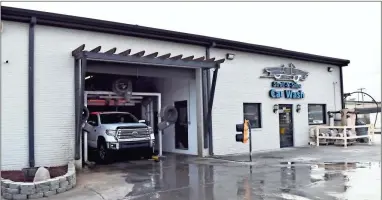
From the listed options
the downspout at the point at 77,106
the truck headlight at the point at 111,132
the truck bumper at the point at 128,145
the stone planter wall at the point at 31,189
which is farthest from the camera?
the truck headlight at the point at 111,132

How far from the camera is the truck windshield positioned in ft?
46.0

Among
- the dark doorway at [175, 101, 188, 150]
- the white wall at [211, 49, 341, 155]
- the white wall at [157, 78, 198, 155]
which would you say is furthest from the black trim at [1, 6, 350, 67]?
the dark doorway at [175, 101, 188, 150]

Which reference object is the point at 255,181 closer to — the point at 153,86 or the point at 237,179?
the point at 237,179

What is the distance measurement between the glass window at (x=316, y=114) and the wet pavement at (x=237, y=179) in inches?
235

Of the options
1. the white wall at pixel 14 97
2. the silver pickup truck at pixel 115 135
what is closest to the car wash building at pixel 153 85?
the white wall at pixel 14 97

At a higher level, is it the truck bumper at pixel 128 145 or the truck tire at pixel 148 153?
the truck bumper at pixel 128 145

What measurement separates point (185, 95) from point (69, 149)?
586cm

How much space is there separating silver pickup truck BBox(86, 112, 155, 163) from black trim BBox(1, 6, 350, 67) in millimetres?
3378

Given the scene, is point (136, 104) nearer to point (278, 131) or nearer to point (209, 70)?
point (209, 70)

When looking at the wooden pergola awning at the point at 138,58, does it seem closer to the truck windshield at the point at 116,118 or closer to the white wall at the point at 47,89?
the white wall at the point at 47,89

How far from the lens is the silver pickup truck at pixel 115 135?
12.9 m

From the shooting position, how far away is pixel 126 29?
43.0ft

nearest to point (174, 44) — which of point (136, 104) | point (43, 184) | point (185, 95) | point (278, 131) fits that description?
point (185, 95)

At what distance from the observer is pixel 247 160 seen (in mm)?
13492
